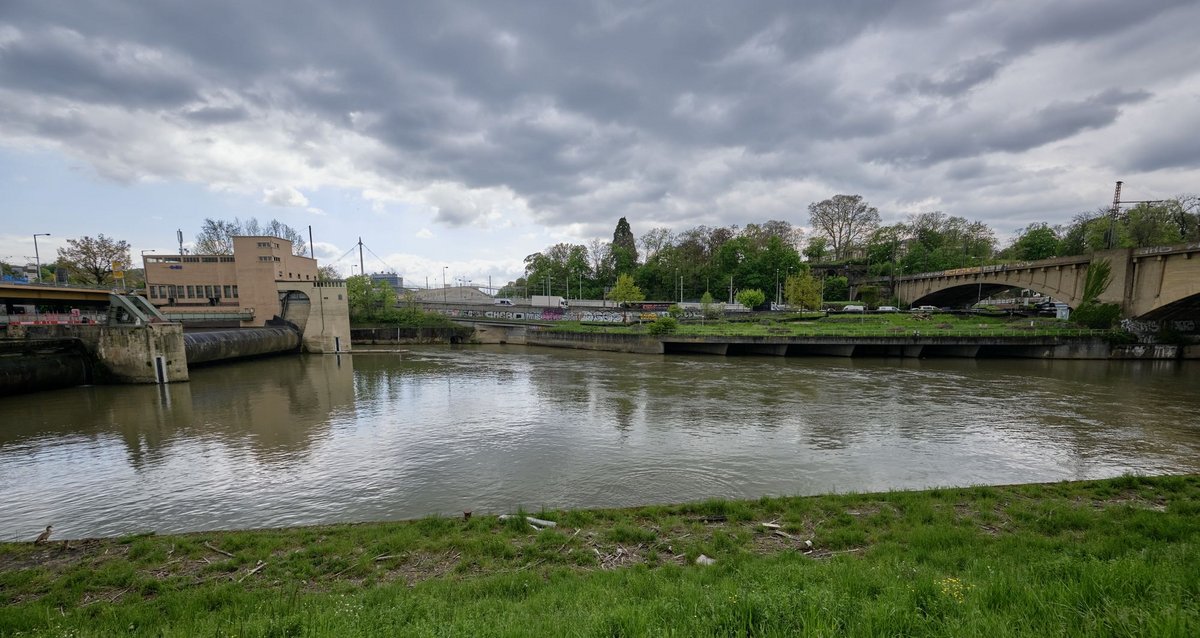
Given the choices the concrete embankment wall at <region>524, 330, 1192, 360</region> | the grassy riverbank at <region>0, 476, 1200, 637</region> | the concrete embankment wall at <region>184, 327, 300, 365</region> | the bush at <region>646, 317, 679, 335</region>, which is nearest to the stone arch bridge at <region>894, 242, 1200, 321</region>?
the concrete embankment wall at <region>524, 330, 1192, 360</region>

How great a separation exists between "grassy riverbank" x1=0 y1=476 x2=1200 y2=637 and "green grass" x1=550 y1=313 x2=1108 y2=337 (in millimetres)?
32157

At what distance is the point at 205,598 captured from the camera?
5.66 metres

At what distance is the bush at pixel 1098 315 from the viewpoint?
3584 centimetres

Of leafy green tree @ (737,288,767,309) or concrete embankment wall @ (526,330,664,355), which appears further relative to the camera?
leafy green tree @ (737,288,767,309)

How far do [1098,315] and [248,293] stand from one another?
77.6 meters

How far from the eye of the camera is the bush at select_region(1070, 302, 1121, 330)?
35.8 meters

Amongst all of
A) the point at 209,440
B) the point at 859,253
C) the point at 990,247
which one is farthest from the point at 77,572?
the point at 990,247

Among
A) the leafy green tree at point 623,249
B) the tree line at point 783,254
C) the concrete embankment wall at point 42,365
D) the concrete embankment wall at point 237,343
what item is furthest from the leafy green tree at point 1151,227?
the concrete embankment wall at point 42,365

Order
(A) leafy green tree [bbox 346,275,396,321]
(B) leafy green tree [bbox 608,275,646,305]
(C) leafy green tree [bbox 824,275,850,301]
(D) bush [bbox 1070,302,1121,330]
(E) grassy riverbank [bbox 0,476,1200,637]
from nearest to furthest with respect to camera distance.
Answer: (E) grassy riverbank [bbox 0,476,1200,637]
(D) bush [bbox 1070,302,1121,330]
(A) leafy green tree [bbox 346,275,396,321]
(B) leafy green tree [bbox 608,275,646,305]
(C) leafy green tree [bbox 824,275,850,301]

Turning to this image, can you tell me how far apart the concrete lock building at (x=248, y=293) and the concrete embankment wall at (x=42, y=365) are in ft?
58.6

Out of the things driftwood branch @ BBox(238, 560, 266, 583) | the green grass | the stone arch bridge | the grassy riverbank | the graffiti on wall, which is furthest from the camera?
the green grass

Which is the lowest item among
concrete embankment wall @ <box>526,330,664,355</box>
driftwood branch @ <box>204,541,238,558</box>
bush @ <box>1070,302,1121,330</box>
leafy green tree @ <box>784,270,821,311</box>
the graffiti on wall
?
concrete embankment wall @ <box>526,330,664,355</box>

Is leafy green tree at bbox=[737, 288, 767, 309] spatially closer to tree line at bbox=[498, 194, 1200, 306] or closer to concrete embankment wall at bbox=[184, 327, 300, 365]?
tree line at bbox=[498, 194, 1200, 306]

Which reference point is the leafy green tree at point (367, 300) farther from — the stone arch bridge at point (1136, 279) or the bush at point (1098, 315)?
the stone arch bridge at point (1136, 279)
